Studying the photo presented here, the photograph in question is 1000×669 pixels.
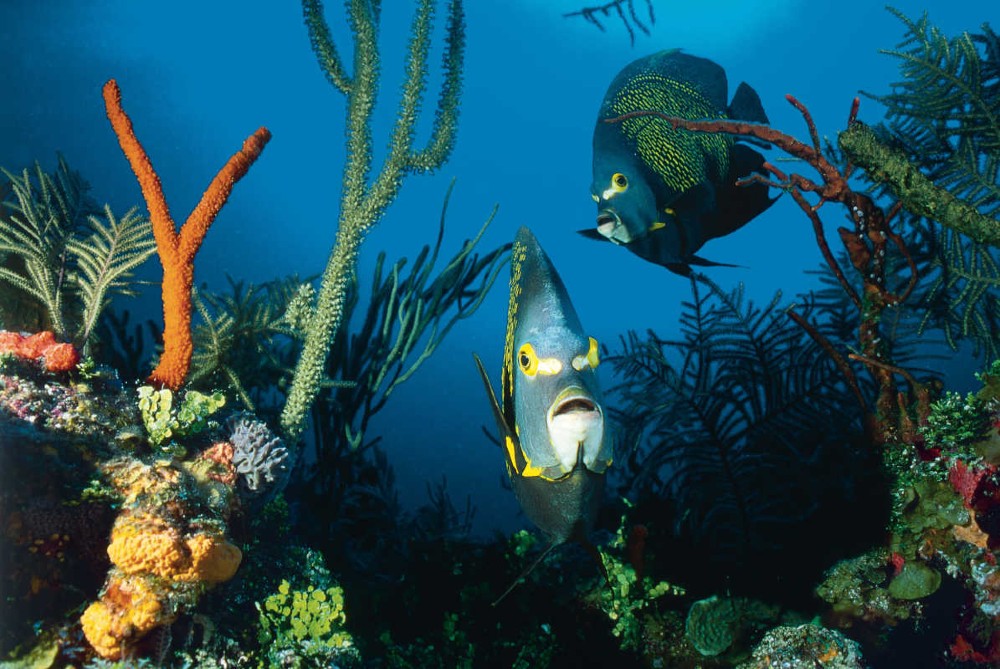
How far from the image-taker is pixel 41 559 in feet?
6.22

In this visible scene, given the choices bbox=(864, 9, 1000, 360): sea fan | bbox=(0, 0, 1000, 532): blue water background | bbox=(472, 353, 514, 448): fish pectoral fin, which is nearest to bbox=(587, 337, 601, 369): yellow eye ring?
bbox=(472, 353, 514, 448): fish pectoral fin

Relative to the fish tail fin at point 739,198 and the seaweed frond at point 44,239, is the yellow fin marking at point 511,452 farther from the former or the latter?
the seaweed frond at point 44,239

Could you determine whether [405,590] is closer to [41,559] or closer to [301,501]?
[301,501]

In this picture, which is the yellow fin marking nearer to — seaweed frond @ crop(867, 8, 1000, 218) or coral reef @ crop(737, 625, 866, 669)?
coral reef @ crop(737, 625, 866, 669)

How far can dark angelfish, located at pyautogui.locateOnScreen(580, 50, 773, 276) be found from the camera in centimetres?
238

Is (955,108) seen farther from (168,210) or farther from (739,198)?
(168,210)

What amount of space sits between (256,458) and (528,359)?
1.76 m

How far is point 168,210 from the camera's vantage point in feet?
8.48

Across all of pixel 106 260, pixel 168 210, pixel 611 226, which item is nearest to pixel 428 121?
pixel 106 260

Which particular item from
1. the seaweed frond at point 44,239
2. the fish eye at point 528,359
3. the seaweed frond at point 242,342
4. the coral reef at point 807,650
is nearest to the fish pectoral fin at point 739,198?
the fish eye at point 528,359

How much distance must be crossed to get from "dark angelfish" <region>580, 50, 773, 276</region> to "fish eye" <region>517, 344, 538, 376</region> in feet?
3.04

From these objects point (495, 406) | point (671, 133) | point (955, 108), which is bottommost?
point (495, 406)

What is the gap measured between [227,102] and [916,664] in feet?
167

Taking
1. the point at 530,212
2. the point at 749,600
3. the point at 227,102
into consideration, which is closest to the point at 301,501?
the point at 749,600
